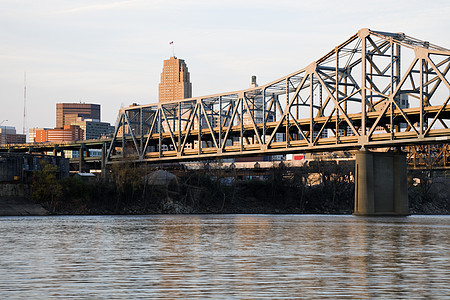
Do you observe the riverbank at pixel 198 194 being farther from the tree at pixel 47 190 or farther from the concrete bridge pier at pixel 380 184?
the concrete bridge pier at pixel 380 184

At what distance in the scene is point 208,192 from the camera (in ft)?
509

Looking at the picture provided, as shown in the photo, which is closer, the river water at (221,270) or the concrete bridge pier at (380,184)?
the river water at (221,270)

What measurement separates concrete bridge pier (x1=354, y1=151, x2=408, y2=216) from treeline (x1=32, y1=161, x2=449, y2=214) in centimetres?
4071

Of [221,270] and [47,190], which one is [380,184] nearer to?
[47,190]

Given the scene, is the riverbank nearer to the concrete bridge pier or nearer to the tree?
the tree

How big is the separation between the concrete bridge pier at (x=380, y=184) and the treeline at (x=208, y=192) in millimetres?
40712

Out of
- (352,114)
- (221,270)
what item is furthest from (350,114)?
(221,270)

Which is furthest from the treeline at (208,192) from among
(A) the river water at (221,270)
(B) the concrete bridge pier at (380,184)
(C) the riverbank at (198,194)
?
(A) the river water at (221,270)

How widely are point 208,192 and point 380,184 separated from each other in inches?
1752

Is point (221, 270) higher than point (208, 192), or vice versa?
point (208, 192)

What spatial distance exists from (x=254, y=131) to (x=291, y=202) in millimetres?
17054

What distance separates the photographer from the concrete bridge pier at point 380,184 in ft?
383

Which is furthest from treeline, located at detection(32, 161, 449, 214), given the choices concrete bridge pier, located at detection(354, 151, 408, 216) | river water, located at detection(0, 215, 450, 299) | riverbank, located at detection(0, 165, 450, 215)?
river water, located at detection(0, 215, 450, 299)

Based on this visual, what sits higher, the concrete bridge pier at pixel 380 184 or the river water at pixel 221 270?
the concrete bridge pier at pixel 380 184
